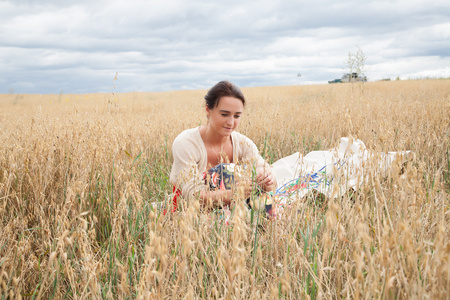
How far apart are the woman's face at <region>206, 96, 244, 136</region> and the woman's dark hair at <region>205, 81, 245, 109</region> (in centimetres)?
4

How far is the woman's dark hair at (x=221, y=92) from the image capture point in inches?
119

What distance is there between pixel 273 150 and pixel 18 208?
3.12 m

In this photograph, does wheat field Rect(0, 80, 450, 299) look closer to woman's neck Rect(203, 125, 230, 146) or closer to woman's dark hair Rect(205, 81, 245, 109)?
woman's neck Rect(203, 125, 230, 146)

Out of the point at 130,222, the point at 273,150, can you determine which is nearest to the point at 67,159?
the point at 130,222

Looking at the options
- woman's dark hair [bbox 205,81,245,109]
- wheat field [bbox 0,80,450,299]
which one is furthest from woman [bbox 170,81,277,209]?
wheat field [bbox 0,80,450,299]

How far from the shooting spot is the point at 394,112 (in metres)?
5.52

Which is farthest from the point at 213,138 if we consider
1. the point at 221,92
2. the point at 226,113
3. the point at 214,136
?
the point at 221,92

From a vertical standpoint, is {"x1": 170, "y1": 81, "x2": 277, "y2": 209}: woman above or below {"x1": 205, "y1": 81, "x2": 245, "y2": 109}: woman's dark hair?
below

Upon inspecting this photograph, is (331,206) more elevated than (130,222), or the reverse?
(331,206)

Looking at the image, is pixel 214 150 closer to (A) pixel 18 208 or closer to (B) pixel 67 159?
(B) pixel 67 159

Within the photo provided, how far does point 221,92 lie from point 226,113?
0.20 metres

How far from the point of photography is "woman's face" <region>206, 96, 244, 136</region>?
9.73 feet

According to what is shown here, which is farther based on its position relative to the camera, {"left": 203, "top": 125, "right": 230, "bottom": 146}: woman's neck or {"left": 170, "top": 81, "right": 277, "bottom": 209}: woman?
{"left": 203, "top": 125, "right": 230, "bottom": 146}: woman's neck

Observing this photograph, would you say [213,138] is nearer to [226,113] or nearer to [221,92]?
[226,113]
